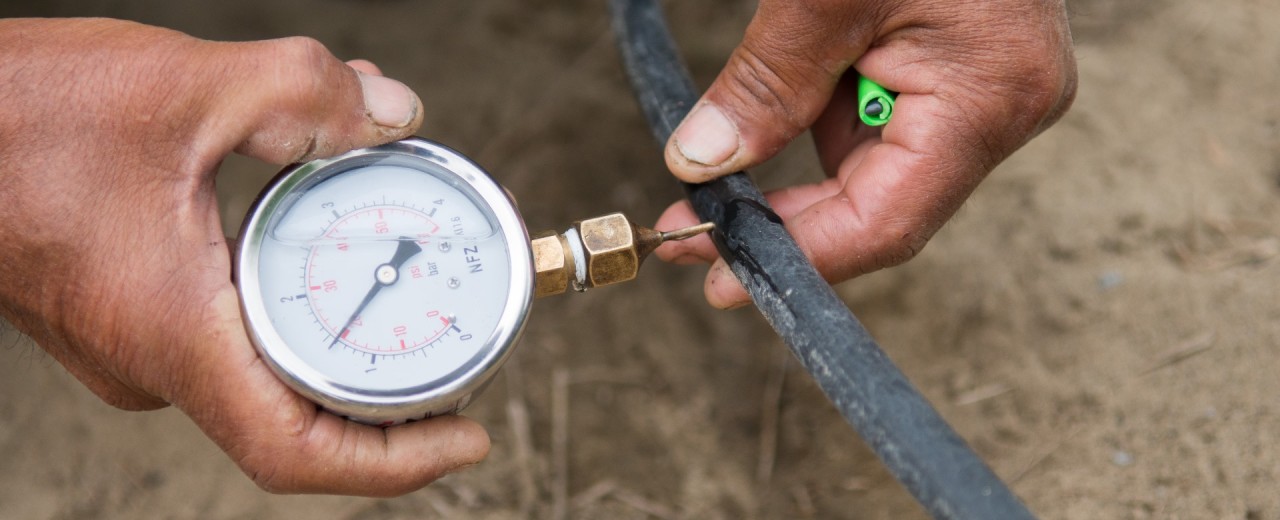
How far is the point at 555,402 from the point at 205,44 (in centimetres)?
85

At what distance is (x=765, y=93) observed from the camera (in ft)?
3.86

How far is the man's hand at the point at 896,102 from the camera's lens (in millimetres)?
1097

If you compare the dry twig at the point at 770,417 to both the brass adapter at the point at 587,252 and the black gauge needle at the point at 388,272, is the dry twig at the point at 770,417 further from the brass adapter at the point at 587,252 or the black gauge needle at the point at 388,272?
the black gauge needle at the point at 388,272

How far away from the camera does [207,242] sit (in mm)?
983

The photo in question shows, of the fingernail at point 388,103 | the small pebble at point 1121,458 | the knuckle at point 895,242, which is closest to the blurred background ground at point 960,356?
the small pebble at point 1121,458

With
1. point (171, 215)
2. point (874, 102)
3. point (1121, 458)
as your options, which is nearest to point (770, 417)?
point (1121, 458)

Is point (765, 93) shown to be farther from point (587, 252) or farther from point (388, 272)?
point (388, 272)

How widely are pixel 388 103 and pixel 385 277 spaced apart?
0.19 meters

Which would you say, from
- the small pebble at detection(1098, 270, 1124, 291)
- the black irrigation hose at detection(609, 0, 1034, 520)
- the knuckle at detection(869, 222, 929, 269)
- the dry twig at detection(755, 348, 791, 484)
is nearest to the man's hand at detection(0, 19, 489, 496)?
the black irrigation hose at detection(609, 0, 1034, 520)

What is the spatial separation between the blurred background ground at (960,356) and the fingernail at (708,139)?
594 millimetres

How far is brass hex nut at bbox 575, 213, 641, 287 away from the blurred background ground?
62 centimetres

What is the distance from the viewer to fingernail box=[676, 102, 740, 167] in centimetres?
117

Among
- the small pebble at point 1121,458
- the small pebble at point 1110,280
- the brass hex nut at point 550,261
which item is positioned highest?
the brass hex nut at point 550,261

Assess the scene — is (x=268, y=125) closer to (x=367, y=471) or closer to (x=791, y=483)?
(x=367, y=471)
